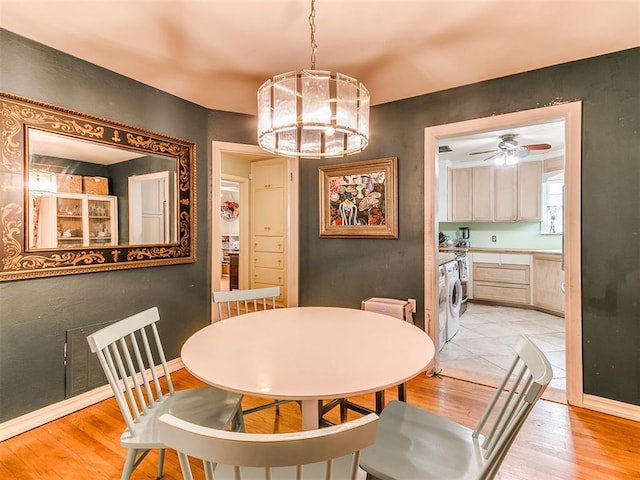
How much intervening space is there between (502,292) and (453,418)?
3552 mm

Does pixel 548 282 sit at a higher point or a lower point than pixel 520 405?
lower

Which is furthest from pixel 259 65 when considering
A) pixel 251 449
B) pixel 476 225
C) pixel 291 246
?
pixel 476 225

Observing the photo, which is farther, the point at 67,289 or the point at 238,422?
the point at 67,289

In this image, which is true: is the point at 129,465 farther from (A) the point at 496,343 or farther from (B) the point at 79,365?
(A) the point at 496,343

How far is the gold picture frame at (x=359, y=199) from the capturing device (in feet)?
9.64

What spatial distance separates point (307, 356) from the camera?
1.28m

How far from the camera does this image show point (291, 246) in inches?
133

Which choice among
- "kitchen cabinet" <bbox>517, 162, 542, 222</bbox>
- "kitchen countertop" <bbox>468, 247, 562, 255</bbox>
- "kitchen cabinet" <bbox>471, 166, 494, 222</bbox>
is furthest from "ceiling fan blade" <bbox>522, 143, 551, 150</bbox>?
"kitchen countertop" <bbox>468, 247, 562, 255</bbox>

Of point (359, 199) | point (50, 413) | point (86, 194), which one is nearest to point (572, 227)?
point (359, 199)

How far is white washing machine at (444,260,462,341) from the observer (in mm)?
3377

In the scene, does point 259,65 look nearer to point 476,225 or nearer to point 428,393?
point 428,393

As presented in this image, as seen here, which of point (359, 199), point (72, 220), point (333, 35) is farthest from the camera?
point (359, 199)

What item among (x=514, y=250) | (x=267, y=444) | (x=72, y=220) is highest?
(x=72, y=220)

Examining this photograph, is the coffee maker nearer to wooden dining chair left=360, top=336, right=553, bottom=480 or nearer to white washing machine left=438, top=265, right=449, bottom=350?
white washing machine left=438, top=265, right=449, bottom=350
